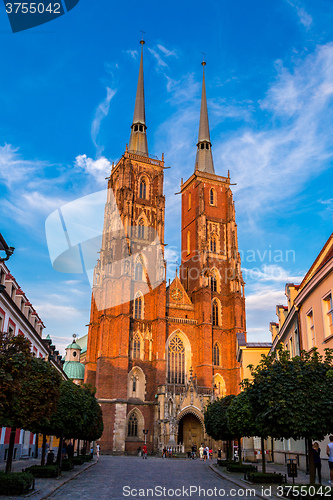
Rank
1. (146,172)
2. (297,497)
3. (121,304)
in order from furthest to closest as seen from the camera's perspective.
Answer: (146,172)
(121,304)
(297,497)

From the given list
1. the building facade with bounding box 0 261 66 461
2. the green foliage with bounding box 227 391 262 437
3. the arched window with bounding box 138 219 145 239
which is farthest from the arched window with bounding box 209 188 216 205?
the green foliage with bounding box 227 391 262 437

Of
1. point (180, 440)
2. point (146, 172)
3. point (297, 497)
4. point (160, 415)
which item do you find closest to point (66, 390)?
point (297, 497)

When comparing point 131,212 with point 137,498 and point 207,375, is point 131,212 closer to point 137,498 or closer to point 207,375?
point 207,375

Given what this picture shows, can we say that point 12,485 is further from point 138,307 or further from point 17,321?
point 138,307

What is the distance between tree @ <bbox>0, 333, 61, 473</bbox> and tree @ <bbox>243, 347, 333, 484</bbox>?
6868mm

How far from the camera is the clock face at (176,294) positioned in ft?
206

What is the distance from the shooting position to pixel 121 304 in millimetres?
56062

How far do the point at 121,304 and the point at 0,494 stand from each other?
41839 millimetres

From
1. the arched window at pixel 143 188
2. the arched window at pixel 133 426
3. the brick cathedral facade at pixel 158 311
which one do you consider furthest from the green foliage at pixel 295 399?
the arched window at pixel 143 188

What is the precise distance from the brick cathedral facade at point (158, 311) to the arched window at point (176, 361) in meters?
0.12

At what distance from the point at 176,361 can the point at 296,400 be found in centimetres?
4546

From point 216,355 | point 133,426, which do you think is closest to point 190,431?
point 133,426

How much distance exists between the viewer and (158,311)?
57656 millimetres

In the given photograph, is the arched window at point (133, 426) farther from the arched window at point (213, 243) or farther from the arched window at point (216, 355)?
the arched window at point (213, 243)
